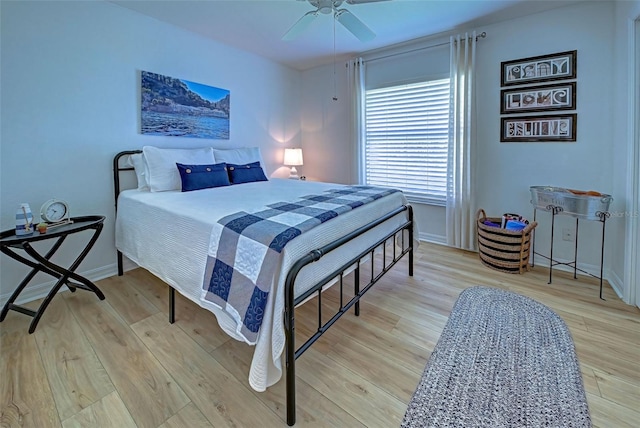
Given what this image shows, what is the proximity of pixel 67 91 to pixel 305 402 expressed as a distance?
2938mm

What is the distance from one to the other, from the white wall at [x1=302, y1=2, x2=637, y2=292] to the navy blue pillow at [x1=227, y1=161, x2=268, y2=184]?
2498 millimetres

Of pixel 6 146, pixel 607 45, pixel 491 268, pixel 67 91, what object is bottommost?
pixel 491 268

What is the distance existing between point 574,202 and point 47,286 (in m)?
4.41

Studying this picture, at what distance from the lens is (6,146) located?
220 centimetres

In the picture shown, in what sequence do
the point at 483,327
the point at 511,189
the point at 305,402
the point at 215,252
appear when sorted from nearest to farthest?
1. the point at 305,402
2. the point at 215,252
3. the point at 483,327
4. the point at 511,189

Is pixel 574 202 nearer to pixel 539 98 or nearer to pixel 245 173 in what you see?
pixel 539 98

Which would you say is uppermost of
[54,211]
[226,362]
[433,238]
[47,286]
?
[54,211]

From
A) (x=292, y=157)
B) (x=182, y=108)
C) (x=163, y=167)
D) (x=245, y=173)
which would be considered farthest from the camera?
(x=292, y=157)

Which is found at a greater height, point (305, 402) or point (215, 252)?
point (215, 252)

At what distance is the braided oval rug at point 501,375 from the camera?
1.30 m

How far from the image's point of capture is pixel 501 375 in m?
1.52

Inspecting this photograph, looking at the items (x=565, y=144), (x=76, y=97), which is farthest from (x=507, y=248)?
(x=76, y=97)

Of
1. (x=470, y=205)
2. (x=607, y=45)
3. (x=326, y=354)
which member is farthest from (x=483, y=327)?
(x=607, y=45)

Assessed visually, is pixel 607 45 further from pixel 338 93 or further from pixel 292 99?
pixel 292 99
